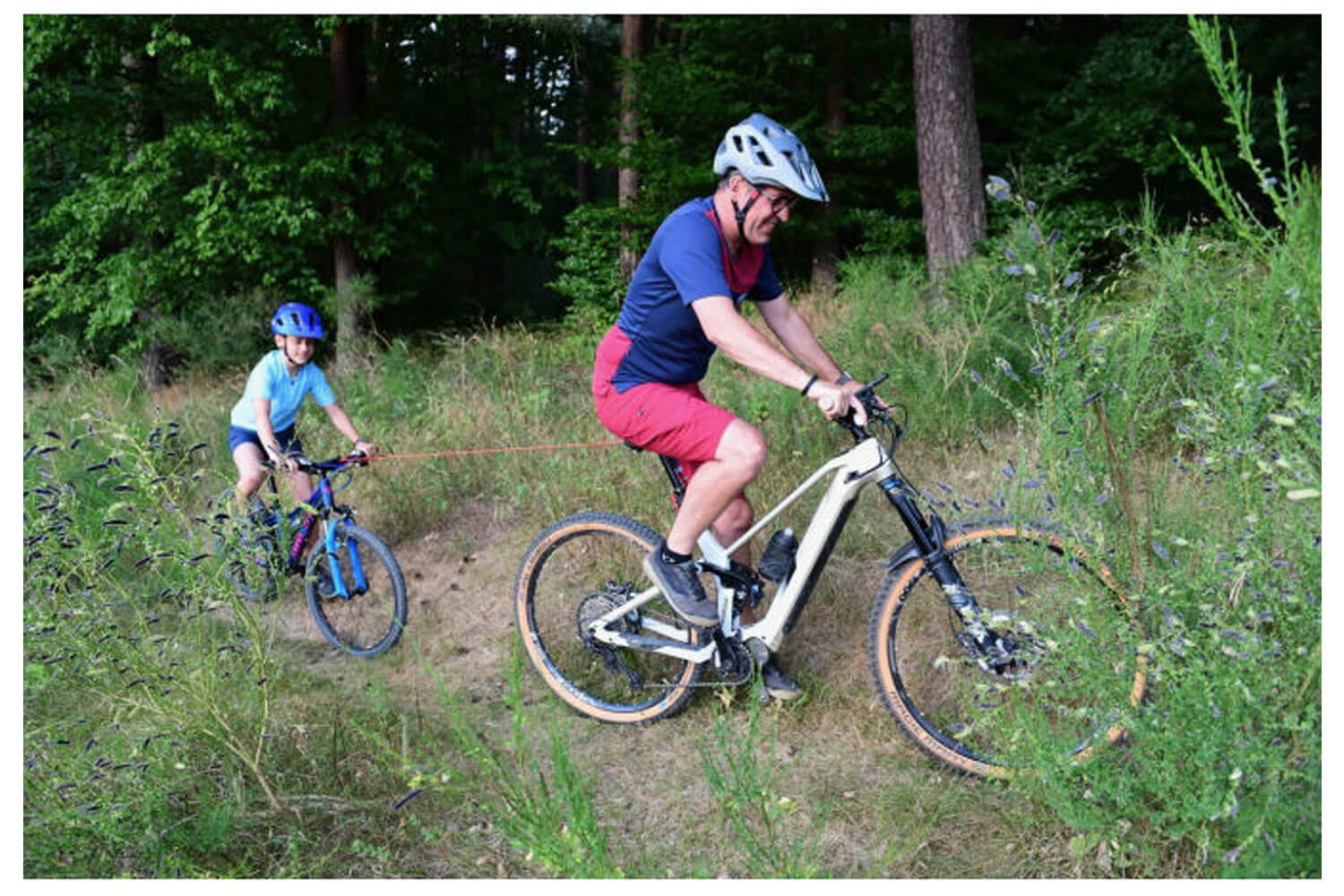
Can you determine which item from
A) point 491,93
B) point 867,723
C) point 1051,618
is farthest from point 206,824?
point 491,93

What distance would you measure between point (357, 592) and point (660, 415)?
8.14 ft

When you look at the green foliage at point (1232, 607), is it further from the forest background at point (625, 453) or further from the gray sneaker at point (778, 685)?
the gray sneaker at point (778, 685)

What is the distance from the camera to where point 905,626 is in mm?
4258

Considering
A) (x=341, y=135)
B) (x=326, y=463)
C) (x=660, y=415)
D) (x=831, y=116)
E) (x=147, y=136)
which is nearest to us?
(x=660, y=415)

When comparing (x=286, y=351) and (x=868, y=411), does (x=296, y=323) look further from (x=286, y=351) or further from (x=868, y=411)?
(x=868, y=411)

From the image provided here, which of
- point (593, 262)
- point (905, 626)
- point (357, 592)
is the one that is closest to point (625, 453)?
point (357, 592)

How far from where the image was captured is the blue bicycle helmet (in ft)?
17.6

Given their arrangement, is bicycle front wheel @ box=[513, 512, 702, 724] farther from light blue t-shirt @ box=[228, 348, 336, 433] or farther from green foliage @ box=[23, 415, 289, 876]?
light blue t-shirt @ box=[228, 348, 336, 433]

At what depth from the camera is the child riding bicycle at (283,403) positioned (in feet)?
17.2

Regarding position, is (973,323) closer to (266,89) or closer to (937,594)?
(937,594)

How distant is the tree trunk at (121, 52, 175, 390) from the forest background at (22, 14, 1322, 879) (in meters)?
0.06

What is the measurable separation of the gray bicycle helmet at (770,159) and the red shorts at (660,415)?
2.65ft

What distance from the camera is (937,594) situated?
4188 mm

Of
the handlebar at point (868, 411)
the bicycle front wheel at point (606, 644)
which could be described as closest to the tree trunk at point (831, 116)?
the bicycle front wheel at point (606, 644)
